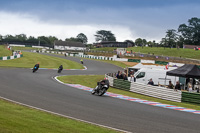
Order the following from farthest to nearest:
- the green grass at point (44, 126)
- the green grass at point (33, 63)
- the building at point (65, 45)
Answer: the building at point (65, 45)
the green grass at point (33, 63)
the green grass at point (44, 126)

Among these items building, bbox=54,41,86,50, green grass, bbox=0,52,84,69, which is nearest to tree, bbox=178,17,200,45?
building, bbox=54,41,86,50

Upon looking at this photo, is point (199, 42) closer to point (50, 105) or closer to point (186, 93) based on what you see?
point (186, 93)

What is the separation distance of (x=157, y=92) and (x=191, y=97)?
272cm

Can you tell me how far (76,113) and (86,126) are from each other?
2.43 metres

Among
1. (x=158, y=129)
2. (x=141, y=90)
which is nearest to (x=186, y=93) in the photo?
(x=141, y=90)

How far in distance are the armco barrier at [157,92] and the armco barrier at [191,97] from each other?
360mm

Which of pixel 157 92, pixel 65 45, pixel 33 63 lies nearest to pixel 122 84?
pixel 157 92

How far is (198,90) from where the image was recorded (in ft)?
67.7

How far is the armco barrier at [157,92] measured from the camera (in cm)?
1922

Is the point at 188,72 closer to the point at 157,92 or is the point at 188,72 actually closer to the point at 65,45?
the point at 157,92

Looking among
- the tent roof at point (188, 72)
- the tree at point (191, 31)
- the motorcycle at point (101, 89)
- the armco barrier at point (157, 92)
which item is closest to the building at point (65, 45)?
the tree at point (191, 31)

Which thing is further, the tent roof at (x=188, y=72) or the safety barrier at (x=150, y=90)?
the tent roof at (x=188, y=72)

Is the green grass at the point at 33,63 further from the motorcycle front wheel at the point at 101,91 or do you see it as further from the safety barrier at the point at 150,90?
the motorcycle front wheel at the point at 101,91

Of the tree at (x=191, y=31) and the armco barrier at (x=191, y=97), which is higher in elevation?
the tree at (x=191, y=31)
